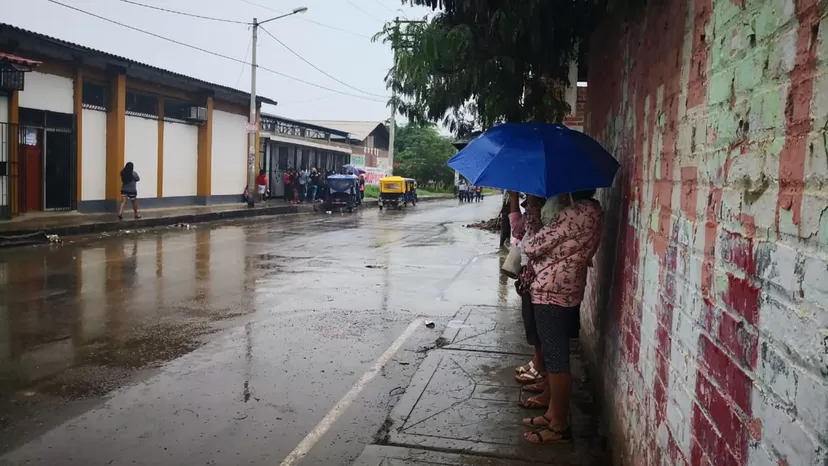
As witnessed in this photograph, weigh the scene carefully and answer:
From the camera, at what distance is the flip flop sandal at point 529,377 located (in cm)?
550

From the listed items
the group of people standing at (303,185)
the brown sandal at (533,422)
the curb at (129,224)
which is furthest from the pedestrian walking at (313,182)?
the brown sandal at (533,422)

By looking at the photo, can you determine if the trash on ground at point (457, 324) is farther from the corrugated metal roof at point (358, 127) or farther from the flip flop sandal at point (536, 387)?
the corrugated metal roof at point (358, 127)

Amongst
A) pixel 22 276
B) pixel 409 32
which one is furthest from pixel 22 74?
pixel 409 32

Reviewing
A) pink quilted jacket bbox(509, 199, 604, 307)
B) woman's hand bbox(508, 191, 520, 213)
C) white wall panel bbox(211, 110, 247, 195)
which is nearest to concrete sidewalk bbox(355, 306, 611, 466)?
pink quilted jacket bbox(509, 199, 604, 307)

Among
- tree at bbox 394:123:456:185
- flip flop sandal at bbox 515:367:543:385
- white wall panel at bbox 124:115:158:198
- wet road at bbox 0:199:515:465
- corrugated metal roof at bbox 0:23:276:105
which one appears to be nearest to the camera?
Result: wet road at bbox 0:199:515:465

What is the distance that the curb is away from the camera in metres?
14.6

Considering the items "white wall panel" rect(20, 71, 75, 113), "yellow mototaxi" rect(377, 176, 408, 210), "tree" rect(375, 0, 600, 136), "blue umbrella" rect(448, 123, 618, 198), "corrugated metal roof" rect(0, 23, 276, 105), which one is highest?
"corrugated metal roof" rect(0, 23, 276, 105)

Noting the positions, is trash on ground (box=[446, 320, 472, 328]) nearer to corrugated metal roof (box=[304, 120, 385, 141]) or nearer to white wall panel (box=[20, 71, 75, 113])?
white wall panel (box=[20, 71, 75, 113])

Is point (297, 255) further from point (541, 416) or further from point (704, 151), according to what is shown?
point (704, 151)

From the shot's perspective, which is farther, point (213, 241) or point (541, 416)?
point (213, 241)

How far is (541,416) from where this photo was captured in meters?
4.68

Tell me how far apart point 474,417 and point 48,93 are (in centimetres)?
1860

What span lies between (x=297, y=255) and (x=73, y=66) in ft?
36.5

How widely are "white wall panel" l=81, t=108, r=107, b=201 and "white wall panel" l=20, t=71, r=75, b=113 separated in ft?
3.21
